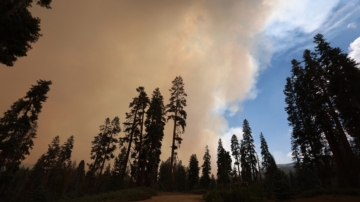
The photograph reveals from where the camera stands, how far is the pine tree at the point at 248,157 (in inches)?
2270

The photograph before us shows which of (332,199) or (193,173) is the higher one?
(193,173)

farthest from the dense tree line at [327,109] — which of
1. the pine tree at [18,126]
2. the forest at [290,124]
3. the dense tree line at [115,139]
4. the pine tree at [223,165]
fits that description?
the pine tree at [223,165]

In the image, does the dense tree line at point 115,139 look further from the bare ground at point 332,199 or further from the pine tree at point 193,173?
the pine tree at point 193,173

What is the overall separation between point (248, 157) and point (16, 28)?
6332 cm

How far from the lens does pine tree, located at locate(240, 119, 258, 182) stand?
5766 centimetres

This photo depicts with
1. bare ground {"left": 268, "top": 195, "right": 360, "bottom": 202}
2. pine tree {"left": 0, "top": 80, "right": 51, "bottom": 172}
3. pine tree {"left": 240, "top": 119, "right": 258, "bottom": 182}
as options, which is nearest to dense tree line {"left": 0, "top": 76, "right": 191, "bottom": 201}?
pine tree {"left": 0, "top": 80, "right": 51, "bottom": 172}

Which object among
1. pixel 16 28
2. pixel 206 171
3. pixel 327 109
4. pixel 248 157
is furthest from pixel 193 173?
pixel 16 28

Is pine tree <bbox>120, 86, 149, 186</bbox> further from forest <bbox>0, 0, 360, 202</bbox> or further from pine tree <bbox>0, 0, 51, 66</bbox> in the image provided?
pine tree <bbox>0, 0, 51, 66</bbox>

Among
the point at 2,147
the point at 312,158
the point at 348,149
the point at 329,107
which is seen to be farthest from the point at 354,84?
the point at 2,147

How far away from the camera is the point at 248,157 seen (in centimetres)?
5781

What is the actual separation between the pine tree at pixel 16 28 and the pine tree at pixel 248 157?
61137mm

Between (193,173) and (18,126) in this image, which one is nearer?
(18,126)

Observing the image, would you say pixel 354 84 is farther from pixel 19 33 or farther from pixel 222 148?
pixel 222 148

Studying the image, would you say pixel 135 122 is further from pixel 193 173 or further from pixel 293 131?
pixel 193 173
